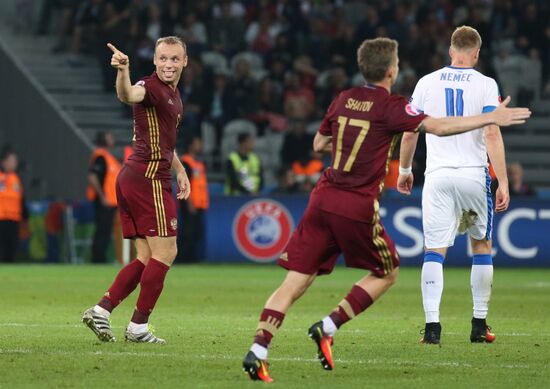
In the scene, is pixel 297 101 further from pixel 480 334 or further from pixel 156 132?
pixel 156 132

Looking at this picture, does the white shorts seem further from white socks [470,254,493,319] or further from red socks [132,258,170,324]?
red socks [132,258,170,324]

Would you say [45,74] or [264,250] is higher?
[45,74]

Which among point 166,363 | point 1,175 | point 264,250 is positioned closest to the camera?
point 166,363

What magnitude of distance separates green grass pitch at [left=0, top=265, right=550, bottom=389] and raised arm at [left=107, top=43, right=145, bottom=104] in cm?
167

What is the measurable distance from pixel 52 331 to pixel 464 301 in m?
5.37

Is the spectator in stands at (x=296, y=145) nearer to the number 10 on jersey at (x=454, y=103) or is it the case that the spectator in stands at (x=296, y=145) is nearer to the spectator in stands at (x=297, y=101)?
the spectator in stands at (x=297, y=101)

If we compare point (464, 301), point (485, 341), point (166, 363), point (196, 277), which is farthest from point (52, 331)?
point (196, 277)

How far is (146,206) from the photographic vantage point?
1012 centimetres

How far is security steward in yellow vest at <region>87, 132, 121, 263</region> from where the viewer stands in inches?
858

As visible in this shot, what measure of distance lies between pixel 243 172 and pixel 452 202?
12.2 meters

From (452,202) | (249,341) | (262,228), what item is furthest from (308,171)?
(249,341)

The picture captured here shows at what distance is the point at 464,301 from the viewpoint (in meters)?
15.0

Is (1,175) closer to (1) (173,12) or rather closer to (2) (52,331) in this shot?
Result: (1) (173,12)

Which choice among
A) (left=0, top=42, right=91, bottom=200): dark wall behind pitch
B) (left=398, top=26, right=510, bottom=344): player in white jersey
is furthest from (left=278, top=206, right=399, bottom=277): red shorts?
(left=0, top=42, right=91, bottom=200): dark wall behind pitch
